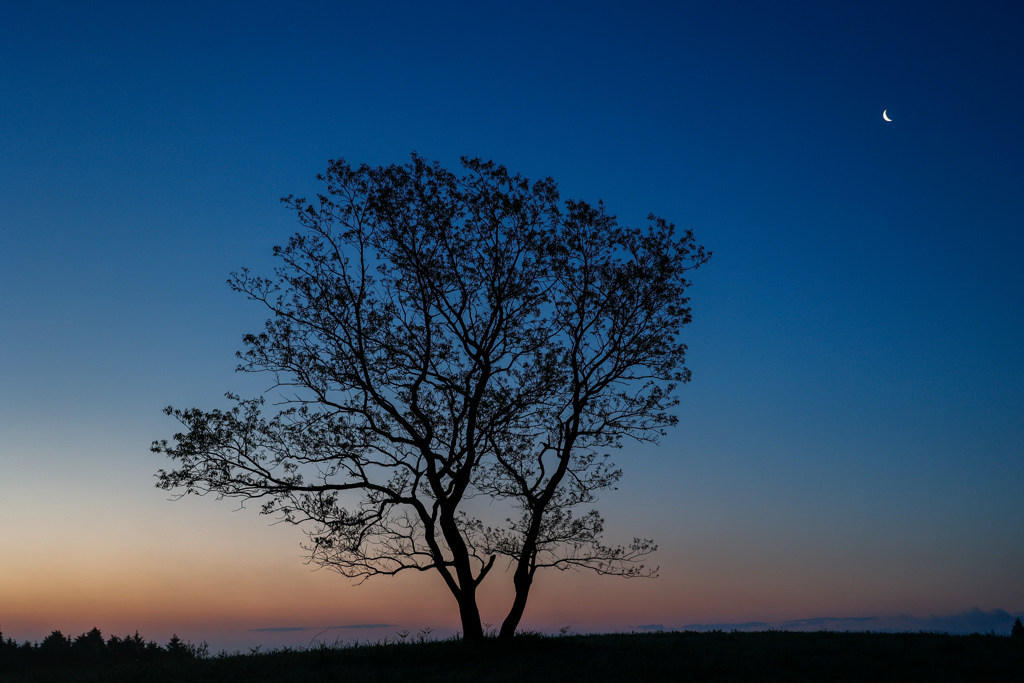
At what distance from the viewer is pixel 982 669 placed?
15.6 m

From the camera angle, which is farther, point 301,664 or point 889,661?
point 301,664

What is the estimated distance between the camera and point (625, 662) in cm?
1756

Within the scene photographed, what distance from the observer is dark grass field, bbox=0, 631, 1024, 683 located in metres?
15.9

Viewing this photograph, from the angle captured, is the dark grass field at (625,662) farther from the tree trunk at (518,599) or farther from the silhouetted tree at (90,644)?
the silhouetted tree at (90,644)

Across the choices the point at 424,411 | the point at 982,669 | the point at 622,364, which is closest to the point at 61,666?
the point at 424,411

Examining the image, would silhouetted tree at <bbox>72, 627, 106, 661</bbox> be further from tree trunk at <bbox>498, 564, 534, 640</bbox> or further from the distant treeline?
tree trunk at <bbox>498, 564, 534, 640</bbox>

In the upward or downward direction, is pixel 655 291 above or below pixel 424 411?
above

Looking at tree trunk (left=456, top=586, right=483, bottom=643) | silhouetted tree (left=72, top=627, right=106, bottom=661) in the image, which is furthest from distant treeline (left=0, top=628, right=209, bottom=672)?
tree trunk (left=456, top=586, right=483, bottom=643)

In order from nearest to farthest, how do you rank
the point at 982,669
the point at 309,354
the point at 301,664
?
the point at 982,669 → the point at 301,664 → the point at 309,354

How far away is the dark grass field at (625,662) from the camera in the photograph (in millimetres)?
15859

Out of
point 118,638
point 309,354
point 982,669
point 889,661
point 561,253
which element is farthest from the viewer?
point 118,638

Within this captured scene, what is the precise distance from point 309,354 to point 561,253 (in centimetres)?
844

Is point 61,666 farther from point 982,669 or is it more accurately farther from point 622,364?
point 982,669

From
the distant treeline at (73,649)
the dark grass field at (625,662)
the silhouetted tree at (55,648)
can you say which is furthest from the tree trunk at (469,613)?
the silhouetted tree at (55,648)
